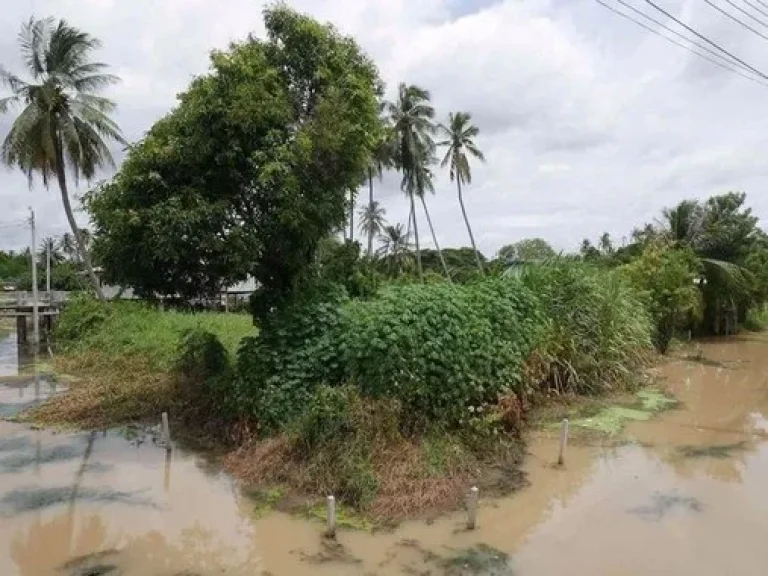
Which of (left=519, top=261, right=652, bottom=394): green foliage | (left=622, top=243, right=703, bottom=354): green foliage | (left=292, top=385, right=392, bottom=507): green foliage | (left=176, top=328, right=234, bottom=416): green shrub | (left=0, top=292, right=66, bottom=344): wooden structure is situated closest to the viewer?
(left=292, top=385, right=392, bottom=507): green foliage

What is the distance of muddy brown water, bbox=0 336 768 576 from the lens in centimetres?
602

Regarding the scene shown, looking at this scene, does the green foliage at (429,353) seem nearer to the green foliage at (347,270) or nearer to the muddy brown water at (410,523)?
the green foliage at (347,270)

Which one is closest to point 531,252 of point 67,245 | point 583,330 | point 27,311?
point 583,330

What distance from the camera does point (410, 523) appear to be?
21.9 feet

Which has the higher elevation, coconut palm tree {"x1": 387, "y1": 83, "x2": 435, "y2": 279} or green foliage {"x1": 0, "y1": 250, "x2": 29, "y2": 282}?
coconut palm tree {"x1": 387, "y1": 83, "x2": 435, "y2": 279}

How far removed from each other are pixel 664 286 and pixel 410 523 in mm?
15821

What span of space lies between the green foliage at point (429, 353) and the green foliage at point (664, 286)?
453 inches

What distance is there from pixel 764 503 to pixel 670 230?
2059cm

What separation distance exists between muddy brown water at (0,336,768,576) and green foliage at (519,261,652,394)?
1.94m

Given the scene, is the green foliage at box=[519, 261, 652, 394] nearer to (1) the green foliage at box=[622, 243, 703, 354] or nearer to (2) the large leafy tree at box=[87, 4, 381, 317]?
(2) the large leafy tree at box=[87, 4, 381, 317]

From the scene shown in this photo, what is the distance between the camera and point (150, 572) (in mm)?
5926

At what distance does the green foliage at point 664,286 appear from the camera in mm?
19641

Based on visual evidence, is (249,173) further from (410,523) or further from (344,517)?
(410,523)

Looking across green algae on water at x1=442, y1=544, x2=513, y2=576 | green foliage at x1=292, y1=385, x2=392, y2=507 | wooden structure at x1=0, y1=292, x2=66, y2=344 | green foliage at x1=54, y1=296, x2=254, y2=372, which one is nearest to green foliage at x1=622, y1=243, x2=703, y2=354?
green foliage at x1=54, y1=296, x2=254, y2=372
